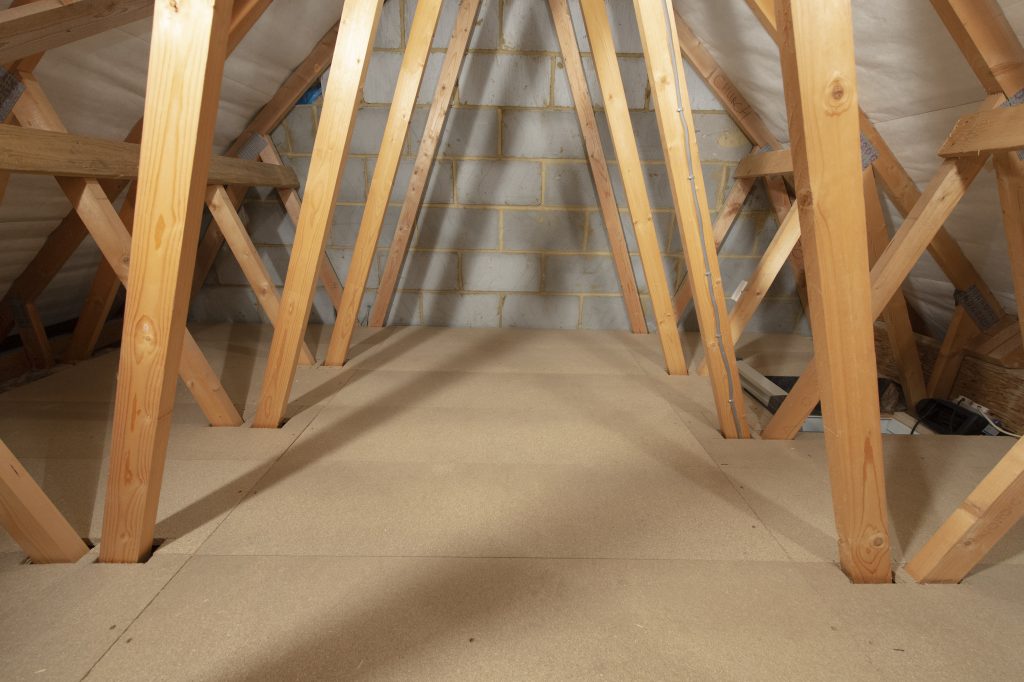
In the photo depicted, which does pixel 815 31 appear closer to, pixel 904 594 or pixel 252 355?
pixel 904 594

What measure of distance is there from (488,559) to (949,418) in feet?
8.53

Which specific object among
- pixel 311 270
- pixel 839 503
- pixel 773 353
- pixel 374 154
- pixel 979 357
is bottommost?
pixel 773 353

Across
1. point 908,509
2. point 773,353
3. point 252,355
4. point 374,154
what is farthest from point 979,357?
point 252,355

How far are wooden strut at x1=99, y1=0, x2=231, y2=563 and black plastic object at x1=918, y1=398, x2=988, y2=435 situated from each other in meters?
3.24

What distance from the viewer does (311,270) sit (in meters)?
1.88

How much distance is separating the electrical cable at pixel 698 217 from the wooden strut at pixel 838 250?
2.41ft

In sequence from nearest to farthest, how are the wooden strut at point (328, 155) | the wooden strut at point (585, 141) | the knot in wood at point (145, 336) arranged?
the knot in wood at point (145, 336) < the wooden strut at point (328, 155) < the wooden strut at point (585, 141)

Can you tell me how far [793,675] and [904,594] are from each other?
442mm

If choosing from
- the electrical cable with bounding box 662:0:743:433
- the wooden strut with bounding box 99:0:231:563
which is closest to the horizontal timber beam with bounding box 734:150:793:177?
the electrical cable with bounding box 662:0:743:433

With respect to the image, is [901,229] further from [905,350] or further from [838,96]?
[905,350]

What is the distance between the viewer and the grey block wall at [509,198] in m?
3.39

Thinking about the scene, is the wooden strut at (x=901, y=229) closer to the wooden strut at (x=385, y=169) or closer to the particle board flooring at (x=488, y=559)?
the particle board flooring at (x=488, y=559)

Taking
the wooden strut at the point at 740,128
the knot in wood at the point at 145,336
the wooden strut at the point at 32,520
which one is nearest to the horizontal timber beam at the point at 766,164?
the wooden strut at the point at 740,128

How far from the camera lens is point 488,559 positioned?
132 centimetres
